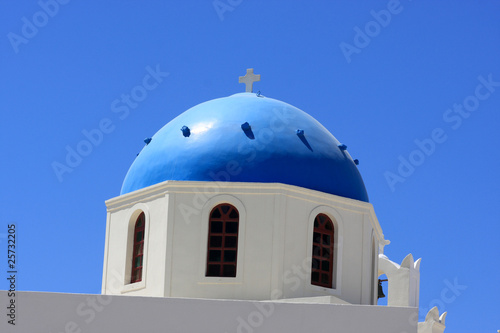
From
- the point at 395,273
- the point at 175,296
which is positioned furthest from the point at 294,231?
the point at 395,273

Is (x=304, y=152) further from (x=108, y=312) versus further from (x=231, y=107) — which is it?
(x=108, y=312)

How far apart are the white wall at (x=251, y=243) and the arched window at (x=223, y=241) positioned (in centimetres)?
15

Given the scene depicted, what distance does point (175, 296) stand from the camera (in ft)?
63.9

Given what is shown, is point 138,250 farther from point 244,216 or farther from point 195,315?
point 195,315

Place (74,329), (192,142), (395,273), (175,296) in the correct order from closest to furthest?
(74,329) → (175,296) → (192,142) → (395,273)

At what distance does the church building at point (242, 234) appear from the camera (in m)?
17.8

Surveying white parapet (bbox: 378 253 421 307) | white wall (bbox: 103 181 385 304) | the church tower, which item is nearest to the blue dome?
the church tower

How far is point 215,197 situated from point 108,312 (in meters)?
3.36

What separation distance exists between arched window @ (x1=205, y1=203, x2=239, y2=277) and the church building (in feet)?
0.06

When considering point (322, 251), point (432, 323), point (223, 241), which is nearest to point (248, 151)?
point (223, 241)

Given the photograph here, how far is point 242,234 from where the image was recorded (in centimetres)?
1966

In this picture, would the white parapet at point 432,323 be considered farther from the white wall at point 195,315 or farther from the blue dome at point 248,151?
the white wall at point 195,315

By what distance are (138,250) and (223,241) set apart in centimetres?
196

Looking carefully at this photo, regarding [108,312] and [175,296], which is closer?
[108,312]
